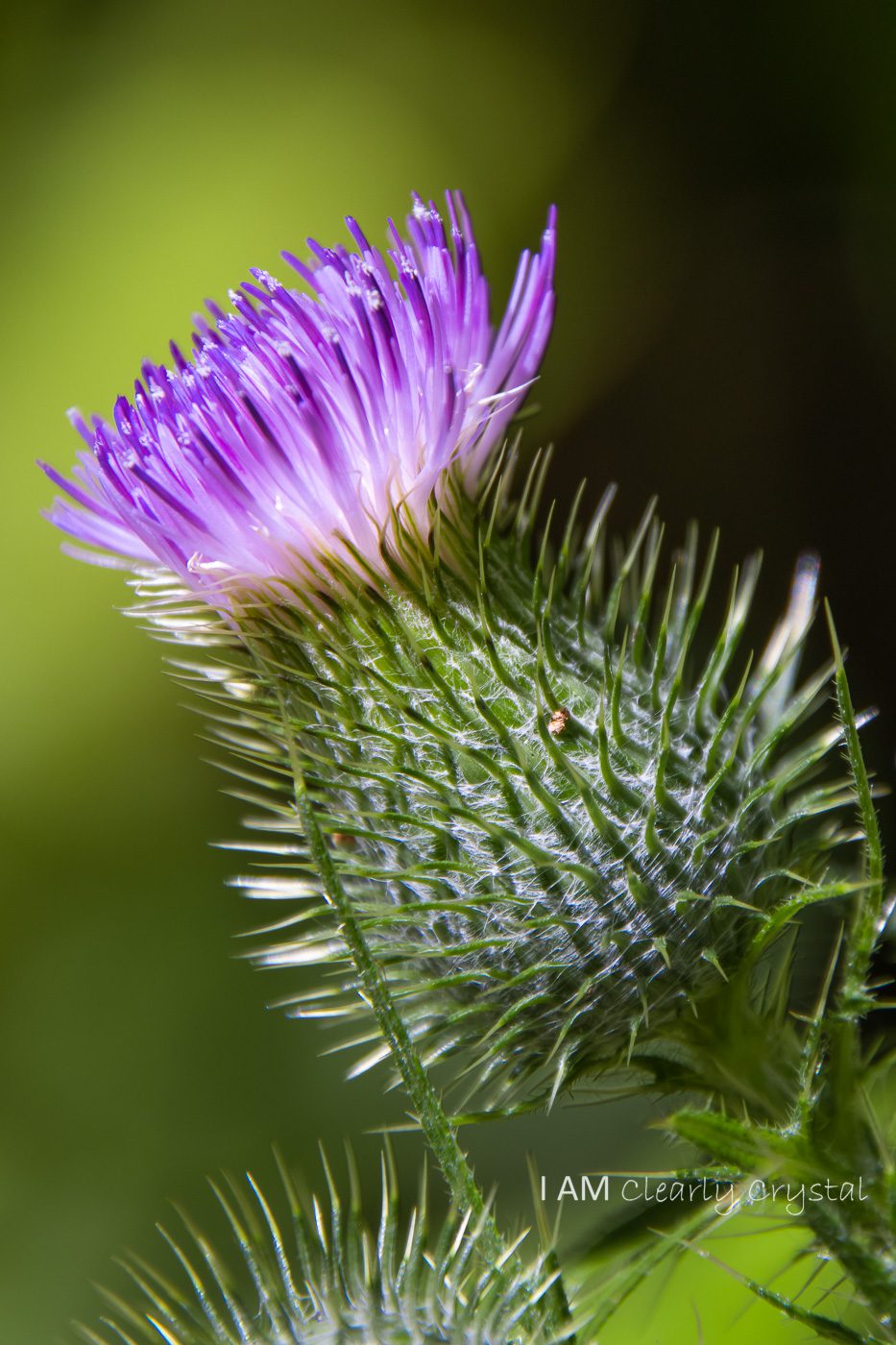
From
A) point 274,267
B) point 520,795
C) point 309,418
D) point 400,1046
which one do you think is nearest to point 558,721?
point 520,795

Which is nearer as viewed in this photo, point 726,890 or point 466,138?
point 726,890

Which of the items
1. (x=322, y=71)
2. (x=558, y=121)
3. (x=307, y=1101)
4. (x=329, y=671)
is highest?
(x=322, y=71)

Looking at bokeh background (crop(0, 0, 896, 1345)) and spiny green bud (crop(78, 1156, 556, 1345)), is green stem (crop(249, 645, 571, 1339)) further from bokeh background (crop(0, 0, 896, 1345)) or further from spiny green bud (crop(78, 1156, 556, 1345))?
bokeh background (crop(0, 0, 896, 1345))

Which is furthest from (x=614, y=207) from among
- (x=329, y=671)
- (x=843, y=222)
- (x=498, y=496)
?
(x=329, y=671)

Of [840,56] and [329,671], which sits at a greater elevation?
[840,56]

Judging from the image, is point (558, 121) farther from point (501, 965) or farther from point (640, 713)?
point (501, 965)

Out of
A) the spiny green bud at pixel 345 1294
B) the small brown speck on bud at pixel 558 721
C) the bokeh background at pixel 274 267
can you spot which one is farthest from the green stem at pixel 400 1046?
the bokeh background at pixel 274 267

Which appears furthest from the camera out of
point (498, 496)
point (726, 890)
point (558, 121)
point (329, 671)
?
point (558, 121)
